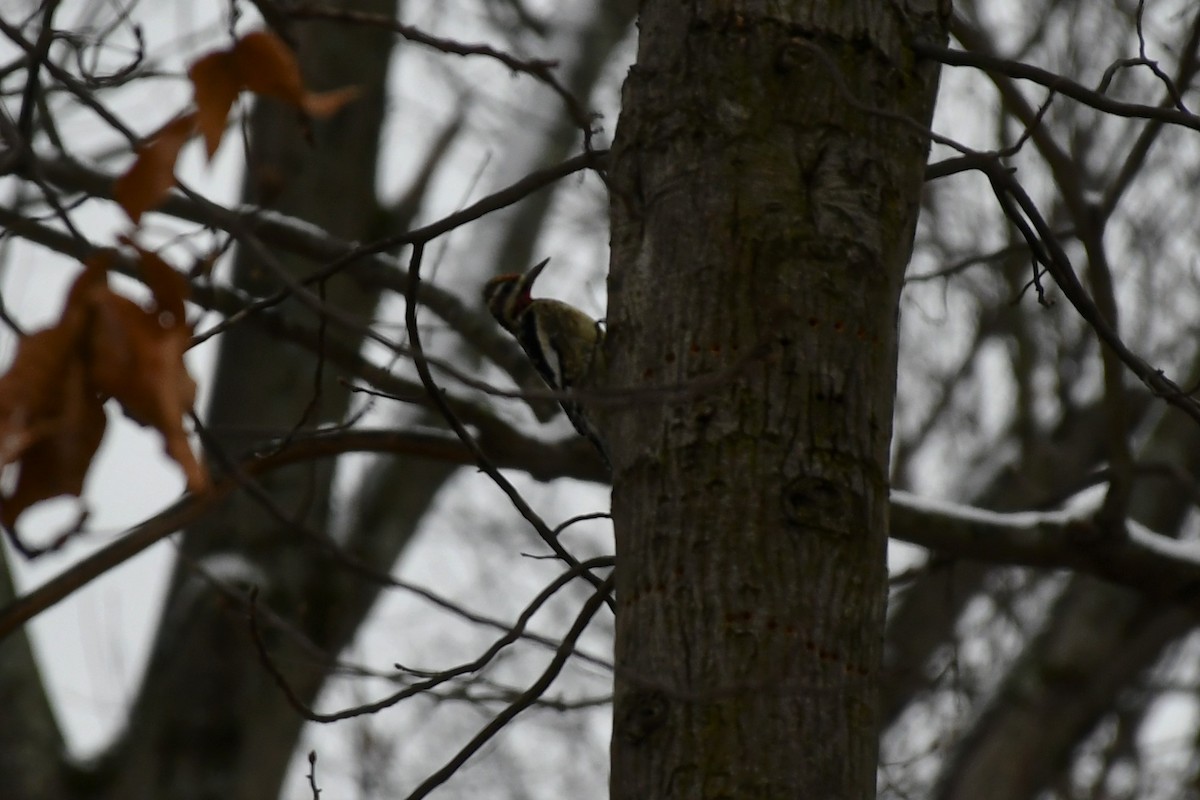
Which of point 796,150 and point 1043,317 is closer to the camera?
point 796,150

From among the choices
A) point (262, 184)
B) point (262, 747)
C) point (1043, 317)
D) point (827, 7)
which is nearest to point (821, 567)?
point (827, 7)

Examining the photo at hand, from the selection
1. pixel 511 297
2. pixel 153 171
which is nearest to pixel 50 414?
pixel 153 171

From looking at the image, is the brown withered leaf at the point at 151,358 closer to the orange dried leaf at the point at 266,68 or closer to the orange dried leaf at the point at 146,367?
the orange dried leaf at the point at 146,367

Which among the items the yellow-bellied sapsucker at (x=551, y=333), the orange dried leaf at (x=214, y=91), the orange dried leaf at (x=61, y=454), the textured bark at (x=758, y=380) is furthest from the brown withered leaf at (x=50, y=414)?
the yellow-bellied sapsucker at (x=551, y=333)

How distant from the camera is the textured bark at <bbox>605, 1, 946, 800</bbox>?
221 cm

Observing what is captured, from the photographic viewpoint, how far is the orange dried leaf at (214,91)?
167cm

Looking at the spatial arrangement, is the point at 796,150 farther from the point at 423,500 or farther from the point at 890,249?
the point at 423,500

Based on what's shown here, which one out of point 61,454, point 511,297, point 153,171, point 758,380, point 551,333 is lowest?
point 61,454

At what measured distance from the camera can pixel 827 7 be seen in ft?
8.24

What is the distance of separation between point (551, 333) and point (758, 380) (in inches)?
124

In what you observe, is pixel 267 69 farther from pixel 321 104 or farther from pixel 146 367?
pixel 146 367

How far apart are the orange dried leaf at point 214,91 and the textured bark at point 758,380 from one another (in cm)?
82

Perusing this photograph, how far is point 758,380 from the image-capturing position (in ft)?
7.66

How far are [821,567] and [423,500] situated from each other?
5.86 m
